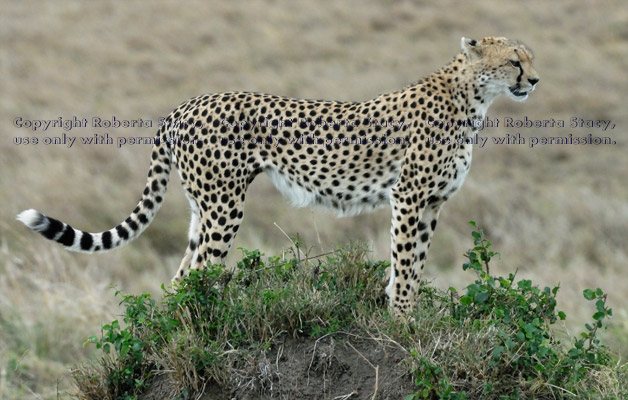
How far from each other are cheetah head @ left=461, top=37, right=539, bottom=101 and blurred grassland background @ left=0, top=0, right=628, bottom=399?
5.47 ft

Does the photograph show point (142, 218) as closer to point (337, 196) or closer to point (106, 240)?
point (106, 240)

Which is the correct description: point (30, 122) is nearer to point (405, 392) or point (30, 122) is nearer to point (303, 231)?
point (303, 231)

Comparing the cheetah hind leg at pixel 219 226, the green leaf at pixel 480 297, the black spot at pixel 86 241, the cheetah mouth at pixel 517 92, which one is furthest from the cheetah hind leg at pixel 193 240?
the cheetah mouth at pixel 517 92

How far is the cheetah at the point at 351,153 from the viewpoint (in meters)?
4.48

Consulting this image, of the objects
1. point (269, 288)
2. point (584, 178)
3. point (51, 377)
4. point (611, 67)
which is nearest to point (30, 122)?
point (51, 377)

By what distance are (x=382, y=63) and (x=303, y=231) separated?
535 centimetres

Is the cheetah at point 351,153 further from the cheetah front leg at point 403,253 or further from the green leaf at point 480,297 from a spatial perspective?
the green leaf at point 480,297

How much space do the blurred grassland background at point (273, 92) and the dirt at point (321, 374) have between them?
1669mm

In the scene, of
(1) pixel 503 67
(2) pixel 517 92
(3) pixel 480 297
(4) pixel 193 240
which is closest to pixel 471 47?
(1) pixel 503 67

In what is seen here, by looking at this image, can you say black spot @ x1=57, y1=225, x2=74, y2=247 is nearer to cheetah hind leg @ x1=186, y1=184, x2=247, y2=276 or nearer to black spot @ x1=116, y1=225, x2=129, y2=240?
black spot @ x1=116, y1=225, x2=129, y2=240

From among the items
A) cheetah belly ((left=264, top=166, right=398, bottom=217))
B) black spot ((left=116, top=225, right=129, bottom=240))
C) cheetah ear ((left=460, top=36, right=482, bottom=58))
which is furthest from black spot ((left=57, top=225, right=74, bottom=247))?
cheetah ear ((left=460, top=36, right=482, bottom=58))

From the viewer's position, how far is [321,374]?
163 inches

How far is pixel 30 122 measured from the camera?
1308 centimetres

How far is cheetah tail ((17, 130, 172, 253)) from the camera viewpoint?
167 inches
